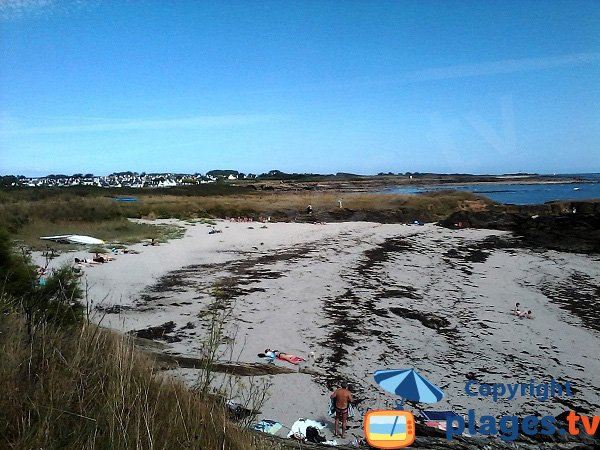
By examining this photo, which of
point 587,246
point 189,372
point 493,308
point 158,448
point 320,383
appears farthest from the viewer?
point 587,246

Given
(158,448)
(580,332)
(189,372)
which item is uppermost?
(158,448)

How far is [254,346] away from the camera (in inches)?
327

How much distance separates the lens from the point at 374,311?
35.4 feet

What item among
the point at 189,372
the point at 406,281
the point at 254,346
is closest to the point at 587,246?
the point at 406,281

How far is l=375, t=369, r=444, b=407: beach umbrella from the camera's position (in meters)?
5.77

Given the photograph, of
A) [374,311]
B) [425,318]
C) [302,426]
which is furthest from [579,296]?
[302,426]

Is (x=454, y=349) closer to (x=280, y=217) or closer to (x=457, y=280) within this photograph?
(x=457, y=280)

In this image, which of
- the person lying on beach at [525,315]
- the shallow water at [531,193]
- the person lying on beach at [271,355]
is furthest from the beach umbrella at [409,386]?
the shallow water at [531,193]

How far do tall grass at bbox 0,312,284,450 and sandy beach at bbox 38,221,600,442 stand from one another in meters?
2.80

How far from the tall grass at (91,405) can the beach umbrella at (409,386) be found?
12.2 ft

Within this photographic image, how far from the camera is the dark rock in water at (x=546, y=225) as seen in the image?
2167cm

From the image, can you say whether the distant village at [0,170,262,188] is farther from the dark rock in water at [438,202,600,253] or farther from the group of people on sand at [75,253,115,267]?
the dark rock in water at [438,202,600,253]

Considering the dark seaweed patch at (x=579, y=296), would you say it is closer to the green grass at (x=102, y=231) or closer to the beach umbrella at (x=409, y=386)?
the beach umbrella at (x=409, y=386)

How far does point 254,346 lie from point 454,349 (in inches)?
150
